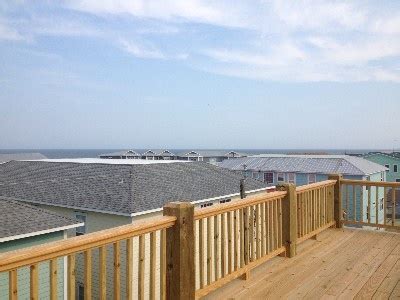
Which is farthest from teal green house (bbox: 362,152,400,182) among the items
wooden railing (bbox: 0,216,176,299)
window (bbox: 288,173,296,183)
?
wooden railing (bbox: 0,216,176,299)

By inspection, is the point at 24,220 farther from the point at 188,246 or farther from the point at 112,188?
the point at 188,246

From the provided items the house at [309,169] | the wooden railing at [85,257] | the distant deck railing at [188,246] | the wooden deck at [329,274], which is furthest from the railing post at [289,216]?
the house at [309,169]

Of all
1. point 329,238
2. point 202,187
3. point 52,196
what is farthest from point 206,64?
point 329,238

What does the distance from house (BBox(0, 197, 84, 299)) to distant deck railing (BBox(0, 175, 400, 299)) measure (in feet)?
32.1

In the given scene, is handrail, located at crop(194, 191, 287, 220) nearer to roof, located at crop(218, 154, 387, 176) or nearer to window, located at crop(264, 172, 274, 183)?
roof, located at crop(218, 154, 387, 176)

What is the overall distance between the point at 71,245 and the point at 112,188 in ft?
59.6

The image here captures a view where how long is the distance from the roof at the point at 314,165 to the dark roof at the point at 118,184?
454 inches

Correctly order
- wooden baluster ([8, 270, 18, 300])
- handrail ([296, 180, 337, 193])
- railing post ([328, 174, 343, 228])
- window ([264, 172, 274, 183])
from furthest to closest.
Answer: window ([264, 172, 274, 183]), railing post ([328, 174, 343, 228]), handrail ([296, 180, 337, 193]), wooden baluster ([8, 270, 18, 300])

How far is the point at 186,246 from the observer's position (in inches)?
135

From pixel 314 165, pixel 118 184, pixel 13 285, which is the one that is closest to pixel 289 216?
pixel 13 285

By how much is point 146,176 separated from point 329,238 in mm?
16059

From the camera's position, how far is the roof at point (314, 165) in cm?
3384

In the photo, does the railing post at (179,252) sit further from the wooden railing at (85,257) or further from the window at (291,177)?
the window at (291,177)

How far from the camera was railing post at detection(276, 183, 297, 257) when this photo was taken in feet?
18.4
